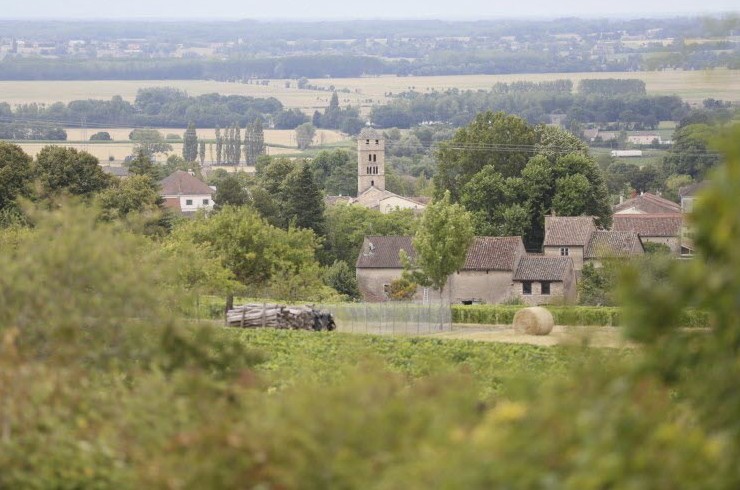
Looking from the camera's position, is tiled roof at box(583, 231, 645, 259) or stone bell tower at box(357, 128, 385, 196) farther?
stone bell tower at box(357, 128, 385, 196)

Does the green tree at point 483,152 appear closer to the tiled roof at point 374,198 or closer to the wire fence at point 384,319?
the tiled roof at point 374,198

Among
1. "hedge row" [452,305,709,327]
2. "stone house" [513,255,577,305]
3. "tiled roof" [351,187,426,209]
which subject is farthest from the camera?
"tiled roof" [351,187,426,209]

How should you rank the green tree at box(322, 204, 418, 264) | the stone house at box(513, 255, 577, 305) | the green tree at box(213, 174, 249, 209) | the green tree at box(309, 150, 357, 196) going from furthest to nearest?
the green tree at box(309, 150, 357, 196)
the green tree at box(213, 174, 249, 209)
the green tree at box(322, 204, 418, 264)
the stone house at box(513, 255, 577, 305)

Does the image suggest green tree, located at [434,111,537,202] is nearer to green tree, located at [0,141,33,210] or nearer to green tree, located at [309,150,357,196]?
green tree, located at [0,141,33,210]

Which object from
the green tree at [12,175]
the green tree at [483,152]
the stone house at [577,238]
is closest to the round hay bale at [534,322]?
the green tree at [12,175]

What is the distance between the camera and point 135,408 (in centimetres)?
1329

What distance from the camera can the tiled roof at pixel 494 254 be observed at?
7638 cm

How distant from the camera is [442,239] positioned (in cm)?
6444

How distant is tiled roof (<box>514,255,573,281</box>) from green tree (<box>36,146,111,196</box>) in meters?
21.3

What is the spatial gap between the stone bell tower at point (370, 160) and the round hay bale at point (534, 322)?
328ft

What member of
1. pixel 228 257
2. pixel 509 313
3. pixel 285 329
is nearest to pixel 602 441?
pixel 285 329

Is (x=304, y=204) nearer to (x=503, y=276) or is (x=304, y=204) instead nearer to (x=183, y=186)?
(x=503, y=276)

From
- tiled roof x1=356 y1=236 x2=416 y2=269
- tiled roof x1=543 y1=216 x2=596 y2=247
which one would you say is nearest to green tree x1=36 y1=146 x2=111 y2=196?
tiled roof x1=356 y1=236 x2=416 y2=269

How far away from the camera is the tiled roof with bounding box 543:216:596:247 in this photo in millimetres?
83562
